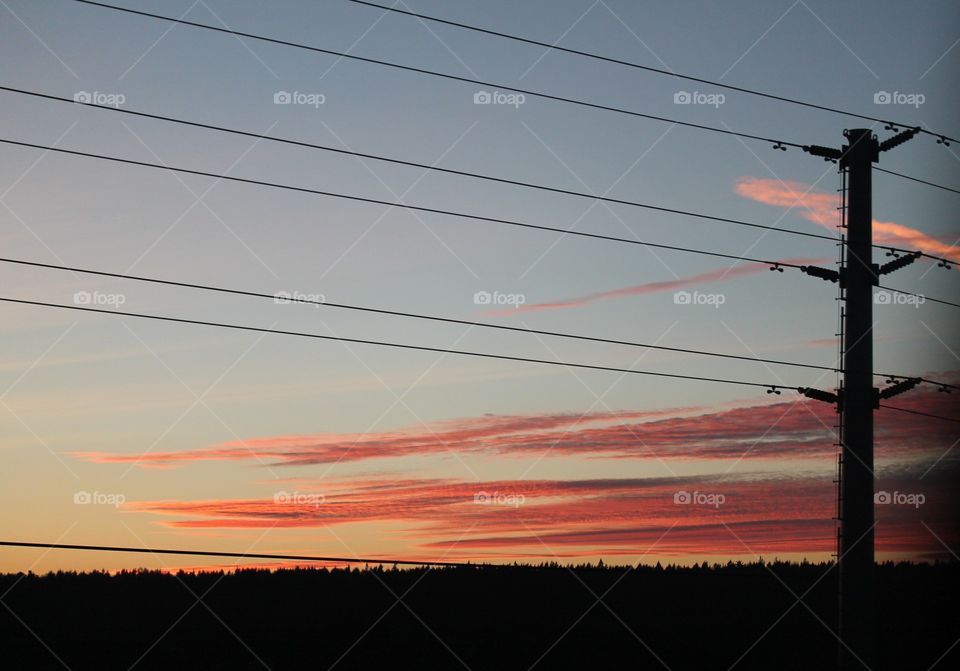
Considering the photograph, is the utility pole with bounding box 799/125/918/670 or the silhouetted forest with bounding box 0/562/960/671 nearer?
the utility pole with bounding box 799/125/918/670

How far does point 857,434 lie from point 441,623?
101093mm

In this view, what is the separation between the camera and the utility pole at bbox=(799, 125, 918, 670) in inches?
1030

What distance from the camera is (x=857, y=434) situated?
86.2ft

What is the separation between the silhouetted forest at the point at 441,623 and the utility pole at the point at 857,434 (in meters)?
62.8

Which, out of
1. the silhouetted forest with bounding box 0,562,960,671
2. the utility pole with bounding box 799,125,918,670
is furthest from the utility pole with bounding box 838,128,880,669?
the silhouetted forest with bounding box 0,562,960,671

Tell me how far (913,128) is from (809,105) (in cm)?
276

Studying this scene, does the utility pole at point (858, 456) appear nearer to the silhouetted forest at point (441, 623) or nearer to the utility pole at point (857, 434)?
the utility pole at point (857, 434)

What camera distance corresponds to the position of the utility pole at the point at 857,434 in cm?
2617

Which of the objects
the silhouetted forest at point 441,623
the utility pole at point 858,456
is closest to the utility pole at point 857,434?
the utility pole at point 858,456

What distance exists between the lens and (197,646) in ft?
370

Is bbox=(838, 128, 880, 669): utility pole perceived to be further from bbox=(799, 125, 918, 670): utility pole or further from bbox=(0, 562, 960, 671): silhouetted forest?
bbox=(0, 562, 960, 671): silhouetted forest

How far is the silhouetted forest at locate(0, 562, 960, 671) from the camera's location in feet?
345

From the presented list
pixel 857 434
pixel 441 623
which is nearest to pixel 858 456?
pixel 857 434

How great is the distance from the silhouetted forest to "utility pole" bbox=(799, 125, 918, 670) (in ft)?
206
